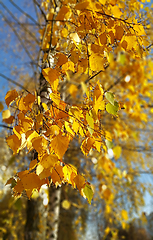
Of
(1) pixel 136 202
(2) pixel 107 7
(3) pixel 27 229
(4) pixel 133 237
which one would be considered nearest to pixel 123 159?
(1) pixel 136 202

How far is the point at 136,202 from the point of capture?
4891 mm

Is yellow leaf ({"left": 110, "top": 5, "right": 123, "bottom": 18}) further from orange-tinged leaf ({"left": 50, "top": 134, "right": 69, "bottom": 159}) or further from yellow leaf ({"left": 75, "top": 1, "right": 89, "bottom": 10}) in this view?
orange-tinged leaf ({"left": 50, "top": 134, "right": 69, "bottom": 159})

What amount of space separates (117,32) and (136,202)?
5248 mm

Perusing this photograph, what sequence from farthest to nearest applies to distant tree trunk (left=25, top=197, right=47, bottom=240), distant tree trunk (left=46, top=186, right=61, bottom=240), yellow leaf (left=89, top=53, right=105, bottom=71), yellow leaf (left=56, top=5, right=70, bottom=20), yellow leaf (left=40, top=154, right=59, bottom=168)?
distant tree trunk (left=46, top=186, right=61, bottom=240), distant tree trunk (left=25, top=197, right=47, bottom=240), yellow leaf (left=56, top=5, right=70, bottom=20), yellow leaf (left=89, top=53, right=105, bottom=71), yellow leaf (left=40, top=154, right=59, bottom=168)

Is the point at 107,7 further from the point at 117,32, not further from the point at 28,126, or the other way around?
the point at 28,126

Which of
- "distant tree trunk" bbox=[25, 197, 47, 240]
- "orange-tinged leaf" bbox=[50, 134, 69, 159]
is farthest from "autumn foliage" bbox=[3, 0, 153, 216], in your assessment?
"distant tree trunk" bbox=[25, 197, 47, 240]

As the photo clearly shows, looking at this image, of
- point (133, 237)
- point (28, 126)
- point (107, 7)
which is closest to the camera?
point (28, 126)

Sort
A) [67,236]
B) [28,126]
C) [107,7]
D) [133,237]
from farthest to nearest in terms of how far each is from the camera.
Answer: [133,237] < [67,236] < [107,7] < [28,126]

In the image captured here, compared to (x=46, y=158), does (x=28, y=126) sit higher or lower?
higher

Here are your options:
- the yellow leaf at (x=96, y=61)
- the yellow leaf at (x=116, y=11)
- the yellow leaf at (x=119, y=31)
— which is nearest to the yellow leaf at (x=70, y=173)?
the yellow leaf at (x=96, y=61)

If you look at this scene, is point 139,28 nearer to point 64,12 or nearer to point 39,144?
point 64,12

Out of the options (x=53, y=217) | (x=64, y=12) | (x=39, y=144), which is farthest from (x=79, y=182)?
(x=53, y=217)

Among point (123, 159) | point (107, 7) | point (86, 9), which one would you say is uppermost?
point (123, 159)

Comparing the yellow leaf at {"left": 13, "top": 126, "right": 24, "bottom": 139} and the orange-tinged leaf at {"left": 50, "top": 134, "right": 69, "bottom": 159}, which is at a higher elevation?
the yellow leaf at {"left": 13, "top": 126, "right": 24, "bottom": 139}
